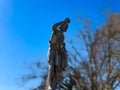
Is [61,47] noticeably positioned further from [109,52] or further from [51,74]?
[109,52]

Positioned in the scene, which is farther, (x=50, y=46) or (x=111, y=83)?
(x=111, y=83)

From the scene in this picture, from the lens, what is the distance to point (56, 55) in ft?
36.3

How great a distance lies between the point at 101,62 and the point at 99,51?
3.30 ft

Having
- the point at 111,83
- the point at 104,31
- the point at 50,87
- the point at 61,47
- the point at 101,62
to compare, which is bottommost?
the point at 50,87

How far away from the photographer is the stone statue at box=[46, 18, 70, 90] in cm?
1095

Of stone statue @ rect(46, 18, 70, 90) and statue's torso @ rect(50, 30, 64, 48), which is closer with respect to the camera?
stone statue @ rect(46, 18, 70, 90)

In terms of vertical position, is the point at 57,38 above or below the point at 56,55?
above

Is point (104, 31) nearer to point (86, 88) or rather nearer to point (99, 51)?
point (99, 51)

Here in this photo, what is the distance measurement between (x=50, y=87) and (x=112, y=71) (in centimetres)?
1833

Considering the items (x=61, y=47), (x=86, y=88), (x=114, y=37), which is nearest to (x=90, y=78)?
(x=86, y=88)

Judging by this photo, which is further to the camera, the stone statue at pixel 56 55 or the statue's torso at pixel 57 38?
the statue's torso at pixel 57 38

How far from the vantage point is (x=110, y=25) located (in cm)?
2886

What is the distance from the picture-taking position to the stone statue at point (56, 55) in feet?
35.9

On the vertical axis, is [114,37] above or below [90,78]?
above
